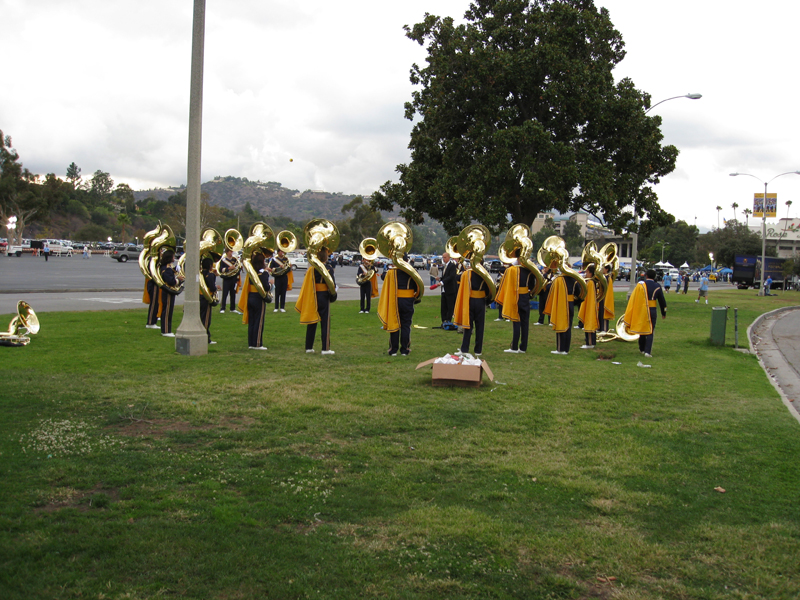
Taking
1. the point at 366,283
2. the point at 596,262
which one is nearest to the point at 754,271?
the point at 366,283

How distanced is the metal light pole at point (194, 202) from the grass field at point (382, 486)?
121 centimetres

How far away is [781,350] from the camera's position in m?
16.4

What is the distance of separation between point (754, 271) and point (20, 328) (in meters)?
64.4

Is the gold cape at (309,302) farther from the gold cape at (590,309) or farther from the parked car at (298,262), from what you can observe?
the parked car at (298,262)

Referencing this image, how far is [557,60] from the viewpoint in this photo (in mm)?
21281

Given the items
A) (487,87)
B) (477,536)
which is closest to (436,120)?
(487,87)

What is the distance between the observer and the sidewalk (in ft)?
34.8

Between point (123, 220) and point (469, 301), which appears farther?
point (123, 220)

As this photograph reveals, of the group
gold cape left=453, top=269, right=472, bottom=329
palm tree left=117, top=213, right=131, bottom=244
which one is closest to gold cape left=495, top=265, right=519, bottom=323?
gold cape left=453, top=269, right=472, bottom=329

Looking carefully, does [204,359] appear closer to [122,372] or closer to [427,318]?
[122,372]

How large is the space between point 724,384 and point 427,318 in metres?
10.5

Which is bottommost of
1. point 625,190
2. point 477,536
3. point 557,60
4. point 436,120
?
point 477,536

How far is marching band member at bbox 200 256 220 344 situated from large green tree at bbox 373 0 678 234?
33.5 feet

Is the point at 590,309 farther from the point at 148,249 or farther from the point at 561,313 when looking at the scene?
the point at 148,249
